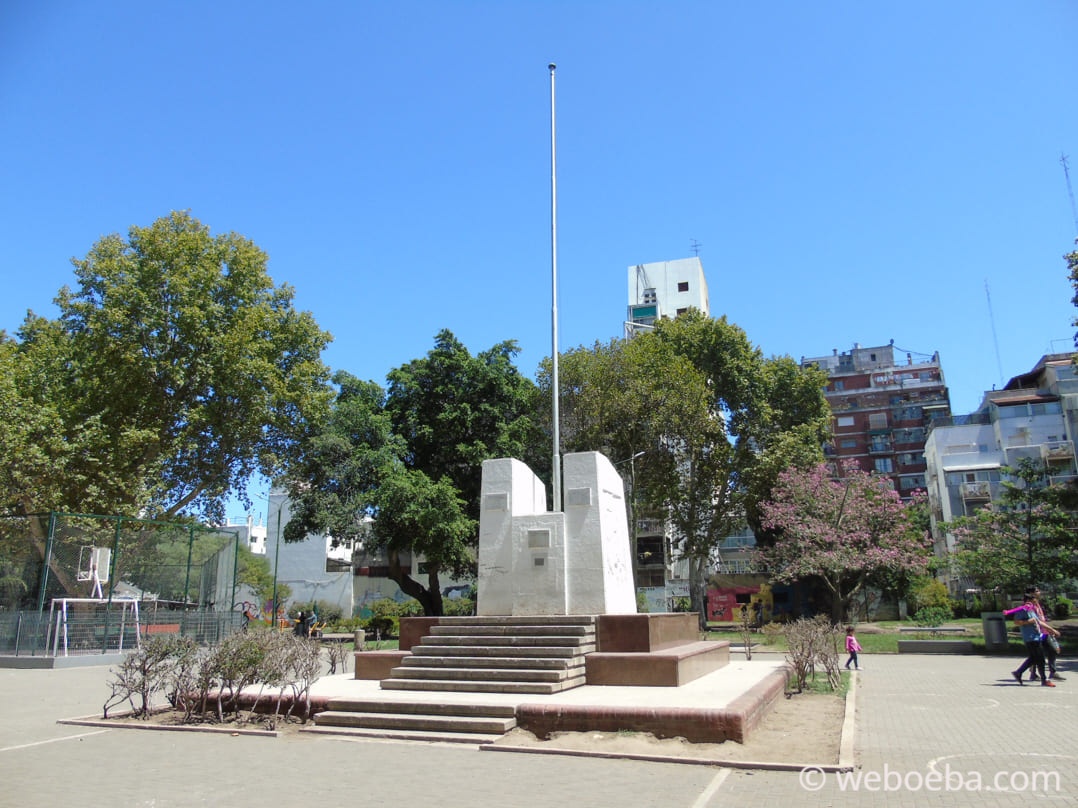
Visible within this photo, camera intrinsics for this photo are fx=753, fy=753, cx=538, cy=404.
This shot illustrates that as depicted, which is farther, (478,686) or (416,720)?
(478,686)

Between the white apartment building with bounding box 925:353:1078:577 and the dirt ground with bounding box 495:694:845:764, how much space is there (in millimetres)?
41107

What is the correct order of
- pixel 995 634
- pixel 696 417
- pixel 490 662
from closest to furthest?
pixel 490 662 → pixel 995 634 → pixel 696 417

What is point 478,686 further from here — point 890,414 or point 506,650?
point 890,414

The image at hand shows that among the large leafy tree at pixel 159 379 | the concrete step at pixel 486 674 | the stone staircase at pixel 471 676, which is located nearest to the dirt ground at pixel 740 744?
the stone staircase at pixel 471 676

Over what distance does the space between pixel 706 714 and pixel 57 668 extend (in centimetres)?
1610

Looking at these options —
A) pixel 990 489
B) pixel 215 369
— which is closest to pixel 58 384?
pixel 215 369

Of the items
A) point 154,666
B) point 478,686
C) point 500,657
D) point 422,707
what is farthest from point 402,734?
point 154,666

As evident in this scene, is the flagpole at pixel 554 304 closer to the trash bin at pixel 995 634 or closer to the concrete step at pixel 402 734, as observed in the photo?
the concrete step at pixel 402 734

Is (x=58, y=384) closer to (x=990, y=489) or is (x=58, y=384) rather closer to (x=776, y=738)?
(x=776, y=738)

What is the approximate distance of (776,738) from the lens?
25.6 feet

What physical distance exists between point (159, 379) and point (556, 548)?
61.9ft

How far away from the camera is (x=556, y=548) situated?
40.2 feet

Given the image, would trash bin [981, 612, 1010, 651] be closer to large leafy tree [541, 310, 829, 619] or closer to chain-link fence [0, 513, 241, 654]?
large leafy tree [541, 310, 829, 619]

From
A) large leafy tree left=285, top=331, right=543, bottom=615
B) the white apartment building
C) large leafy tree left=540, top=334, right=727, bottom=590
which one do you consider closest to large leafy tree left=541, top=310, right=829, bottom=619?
large leafy tree left=540, top=334, right=727, bottom=590
